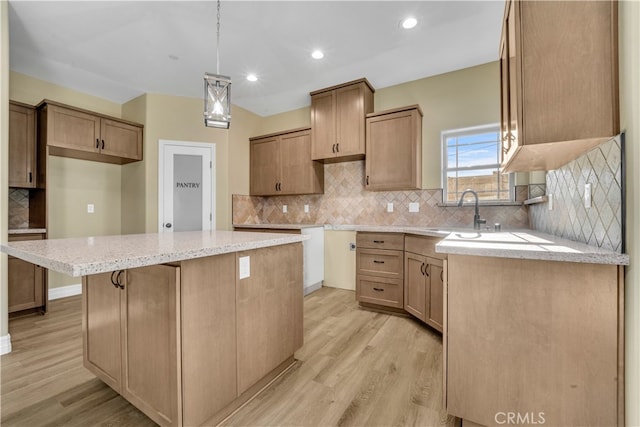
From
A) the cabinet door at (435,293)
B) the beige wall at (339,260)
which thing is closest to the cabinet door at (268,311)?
the cabinet door at (435,293)

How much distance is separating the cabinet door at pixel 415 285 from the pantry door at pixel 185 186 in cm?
285

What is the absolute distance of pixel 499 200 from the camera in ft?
9.86

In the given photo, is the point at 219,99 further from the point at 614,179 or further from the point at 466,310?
the point at 614,179

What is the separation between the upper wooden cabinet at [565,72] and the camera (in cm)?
115

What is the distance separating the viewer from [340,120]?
140 inches

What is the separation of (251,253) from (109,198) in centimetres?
358

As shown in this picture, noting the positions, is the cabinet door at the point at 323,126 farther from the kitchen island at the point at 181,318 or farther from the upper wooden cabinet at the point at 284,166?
the kitchen island at the point at 181,318

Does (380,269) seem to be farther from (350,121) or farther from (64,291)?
(64,291)

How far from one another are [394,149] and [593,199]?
209 centimetres

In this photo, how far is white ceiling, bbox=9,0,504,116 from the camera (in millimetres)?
2260

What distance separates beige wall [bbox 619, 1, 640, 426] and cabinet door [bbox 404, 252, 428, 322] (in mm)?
1493

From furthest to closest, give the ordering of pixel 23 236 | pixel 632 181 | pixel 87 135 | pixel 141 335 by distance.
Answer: pixel 87 135 → pixel 23 236 → pixel 141 335 → pixel 632 181

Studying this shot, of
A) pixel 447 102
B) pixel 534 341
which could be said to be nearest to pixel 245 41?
pixel 447 102

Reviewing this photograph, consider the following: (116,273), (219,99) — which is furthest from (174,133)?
(116,273)
